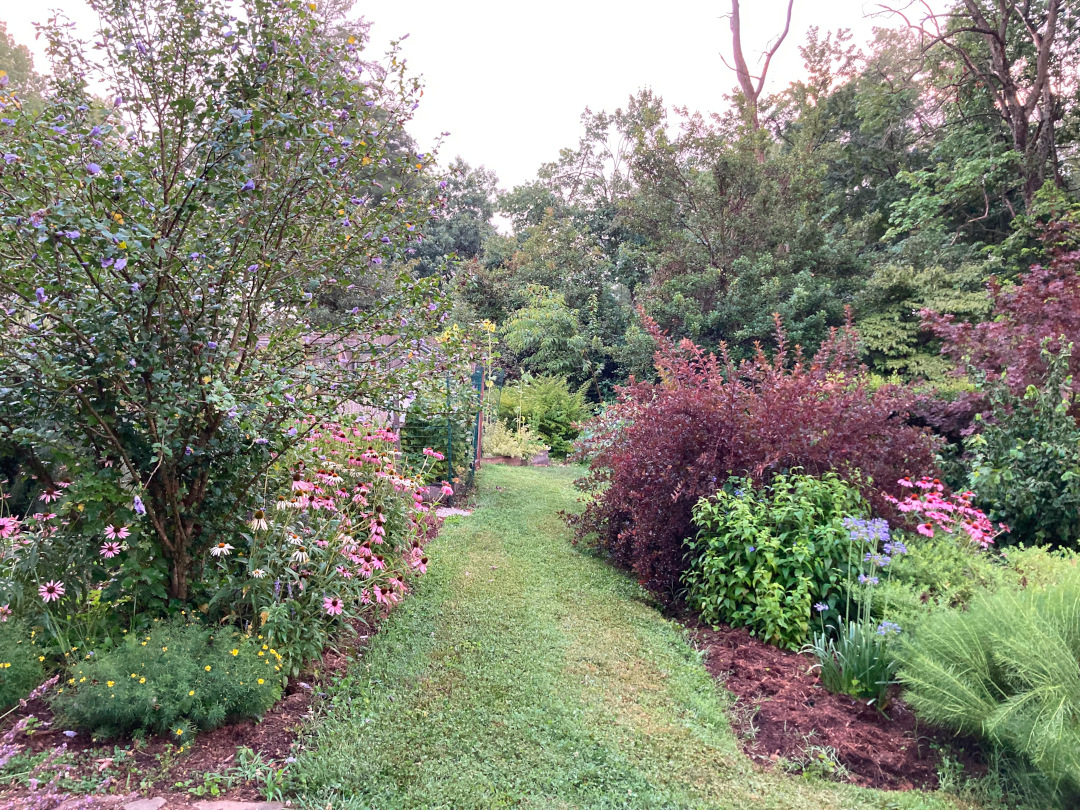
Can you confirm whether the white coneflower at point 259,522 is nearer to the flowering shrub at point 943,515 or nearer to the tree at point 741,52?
the flowering shrub at point 943,515

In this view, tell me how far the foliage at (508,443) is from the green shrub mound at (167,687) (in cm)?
707

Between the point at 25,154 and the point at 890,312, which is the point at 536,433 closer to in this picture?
the point at 890,312

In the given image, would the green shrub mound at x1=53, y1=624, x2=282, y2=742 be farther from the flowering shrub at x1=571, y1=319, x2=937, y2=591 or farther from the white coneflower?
the flowering shrub at x1=571, y1=319, x2=937, y2=591

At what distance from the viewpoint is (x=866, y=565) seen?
3.21 metres

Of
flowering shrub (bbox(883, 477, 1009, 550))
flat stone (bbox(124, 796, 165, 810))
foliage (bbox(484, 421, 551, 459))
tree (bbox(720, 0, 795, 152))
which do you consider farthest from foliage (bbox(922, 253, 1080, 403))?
tree (bbox(720, 0, 795, 152))

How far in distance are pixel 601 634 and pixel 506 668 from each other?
2.25 feet

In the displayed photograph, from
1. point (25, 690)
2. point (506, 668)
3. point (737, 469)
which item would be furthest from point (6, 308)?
point (737, 469)

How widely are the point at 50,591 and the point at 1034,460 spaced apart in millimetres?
5650

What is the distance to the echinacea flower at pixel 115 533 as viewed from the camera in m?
2.28

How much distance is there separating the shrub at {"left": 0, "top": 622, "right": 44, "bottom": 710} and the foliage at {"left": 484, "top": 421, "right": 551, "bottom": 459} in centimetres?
722

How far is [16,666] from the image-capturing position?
2.17 metres

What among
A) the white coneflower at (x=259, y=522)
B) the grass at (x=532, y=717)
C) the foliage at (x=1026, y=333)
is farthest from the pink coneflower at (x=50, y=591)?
the foliage at (x=1026, y=333)

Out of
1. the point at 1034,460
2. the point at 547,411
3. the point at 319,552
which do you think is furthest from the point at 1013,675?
the point at 547,411

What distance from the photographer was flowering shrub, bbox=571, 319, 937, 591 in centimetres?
381
